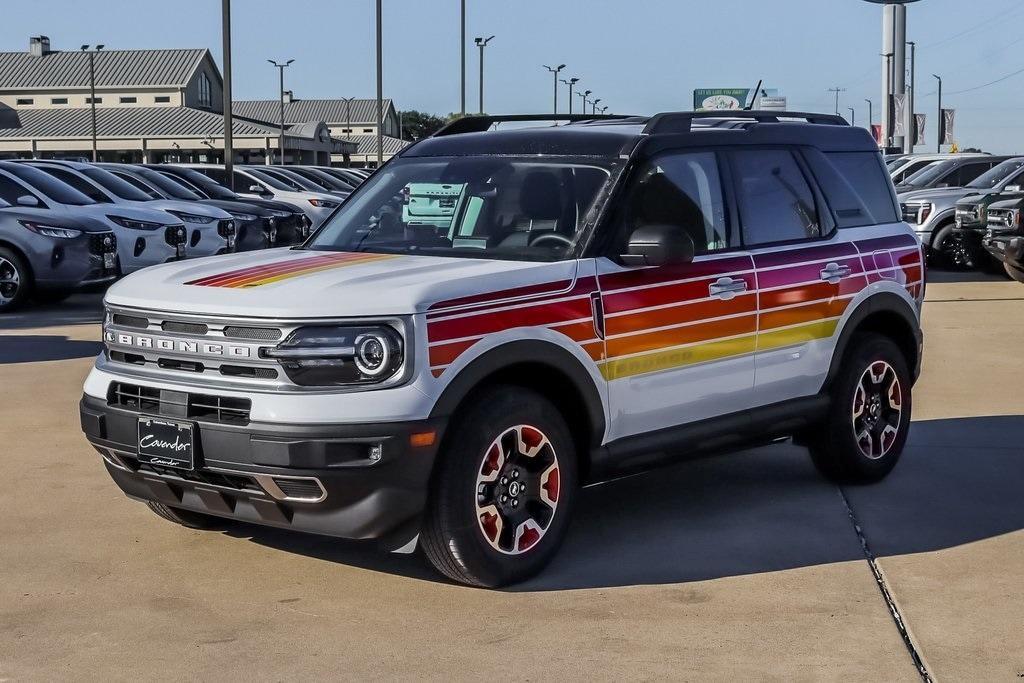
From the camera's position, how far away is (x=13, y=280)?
1546 cm

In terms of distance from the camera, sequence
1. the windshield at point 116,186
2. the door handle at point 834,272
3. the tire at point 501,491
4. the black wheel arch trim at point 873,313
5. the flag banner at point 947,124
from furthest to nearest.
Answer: the flag banner at point 947,124 → the windshield at point 116,186 → the black wheel arch trim at point 873,313 → the door handle at point 834,272 → the tire at point 501,491

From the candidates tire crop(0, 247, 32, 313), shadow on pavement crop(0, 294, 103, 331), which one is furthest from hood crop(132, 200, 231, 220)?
tire crop(0, 247, 32, 313)

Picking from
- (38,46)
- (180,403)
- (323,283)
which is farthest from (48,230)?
(38,46)

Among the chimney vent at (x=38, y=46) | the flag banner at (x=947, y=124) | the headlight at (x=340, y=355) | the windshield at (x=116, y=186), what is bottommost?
the headlight at (x=340, y=355)

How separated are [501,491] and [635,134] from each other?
1.73m

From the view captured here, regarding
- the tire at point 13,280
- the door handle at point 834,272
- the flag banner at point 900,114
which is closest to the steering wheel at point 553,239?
the door handle at point 834,272

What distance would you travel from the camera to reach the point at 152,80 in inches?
4033

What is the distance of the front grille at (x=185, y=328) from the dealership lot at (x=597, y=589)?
0.98 m

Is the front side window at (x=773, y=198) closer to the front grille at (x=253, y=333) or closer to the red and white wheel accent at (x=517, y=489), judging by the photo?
the red and white wheel accent at (x=517, y=489)

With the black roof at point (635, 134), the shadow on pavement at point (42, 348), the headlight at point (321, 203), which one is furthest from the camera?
the headlight at point (321, 203)

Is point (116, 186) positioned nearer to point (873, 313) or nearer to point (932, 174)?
point (873, 313)

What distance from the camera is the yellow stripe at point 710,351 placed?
18.7 ft

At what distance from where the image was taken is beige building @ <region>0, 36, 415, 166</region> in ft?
264

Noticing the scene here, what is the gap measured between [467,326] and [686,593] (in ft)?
4.23
